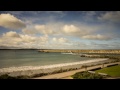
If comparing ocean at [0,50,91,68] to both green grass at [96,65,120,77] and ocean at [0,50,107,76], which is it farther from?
green grass at [96,65,120,77]

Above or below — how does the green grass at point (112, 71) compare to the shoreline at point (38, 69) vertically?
below

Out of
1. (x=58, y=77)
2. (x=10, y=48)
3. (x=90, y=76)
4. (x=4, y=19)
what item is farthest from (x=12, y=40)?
(x=90, y=76)

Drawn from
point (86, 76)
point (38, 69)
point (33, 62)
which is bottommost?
point (86, 76)

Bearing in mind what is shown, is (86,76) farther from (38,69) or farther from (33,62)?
(33,62)

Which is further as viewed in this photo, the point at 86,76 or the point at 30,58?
the point at 30,58

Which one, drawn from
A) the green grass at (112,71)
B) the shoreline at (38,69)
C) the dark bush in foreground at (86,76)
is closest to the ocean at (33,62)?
the shoreline at (38,69)

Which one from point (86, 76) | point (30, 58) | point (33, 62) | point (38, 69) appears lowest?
point (86, 76)

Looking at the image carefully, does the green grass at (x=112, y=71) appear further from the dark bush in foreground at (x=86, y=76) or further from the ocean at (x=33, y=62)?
the ocean at (x=33, y=62)

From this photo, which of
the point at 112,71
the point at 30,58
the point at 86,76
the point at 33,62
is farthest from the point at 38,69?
the point at 112,71

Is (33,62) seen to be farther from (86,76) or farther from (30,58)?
(86,76)

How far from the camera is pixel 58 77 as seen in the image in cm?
454

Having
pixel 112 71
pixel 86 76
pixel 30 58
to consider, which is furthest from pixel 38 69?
pixel 112 71

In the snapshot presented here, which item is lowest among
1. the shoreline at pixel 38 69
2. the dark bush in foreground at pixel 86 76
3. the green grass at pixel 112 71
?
the dark bush in foreground at pixel 86 76

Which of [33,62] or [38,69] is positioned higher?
A: [33,62]
